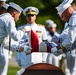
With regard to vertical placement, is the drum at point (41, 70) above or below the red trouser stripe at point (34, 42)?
below

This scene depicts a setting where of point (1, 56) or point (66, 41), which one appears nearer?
point (66, 41)

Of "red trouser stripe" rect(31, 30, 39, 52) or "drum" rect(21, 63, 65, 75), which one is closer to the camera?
"drum" rect(21, 63, 65, 75)

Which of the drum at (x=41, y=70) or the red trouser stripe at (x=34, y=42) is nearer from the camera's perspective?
the drum at (x=41, y=70)

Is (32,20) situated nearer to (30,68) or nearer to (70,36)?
(70,36)

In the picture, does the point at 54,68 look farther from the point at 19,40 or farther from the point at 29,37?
the point at 19,40

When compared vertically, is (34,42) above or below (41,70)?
above

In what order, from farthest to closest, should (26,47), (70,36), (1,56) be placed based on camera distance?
(1,56)
(26,47)
(70,36)

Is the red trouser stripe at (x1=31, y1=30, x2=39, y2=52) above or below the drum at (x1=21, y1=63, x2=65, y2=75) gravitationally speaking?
above

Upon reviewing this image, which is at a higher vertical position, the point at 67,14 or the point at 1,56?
the point at 67,14

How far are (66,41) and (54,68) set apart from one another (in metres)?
1.36

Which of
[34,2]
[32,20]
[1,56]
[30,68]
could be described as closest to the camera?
[30,68]

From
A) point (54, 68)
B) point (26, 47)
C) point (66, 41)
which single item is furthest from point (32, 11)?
point (54, 68)

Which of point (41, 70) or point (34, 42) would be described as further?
point (34, 42)

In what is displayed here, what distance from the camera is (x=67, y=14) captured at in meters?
12.1
